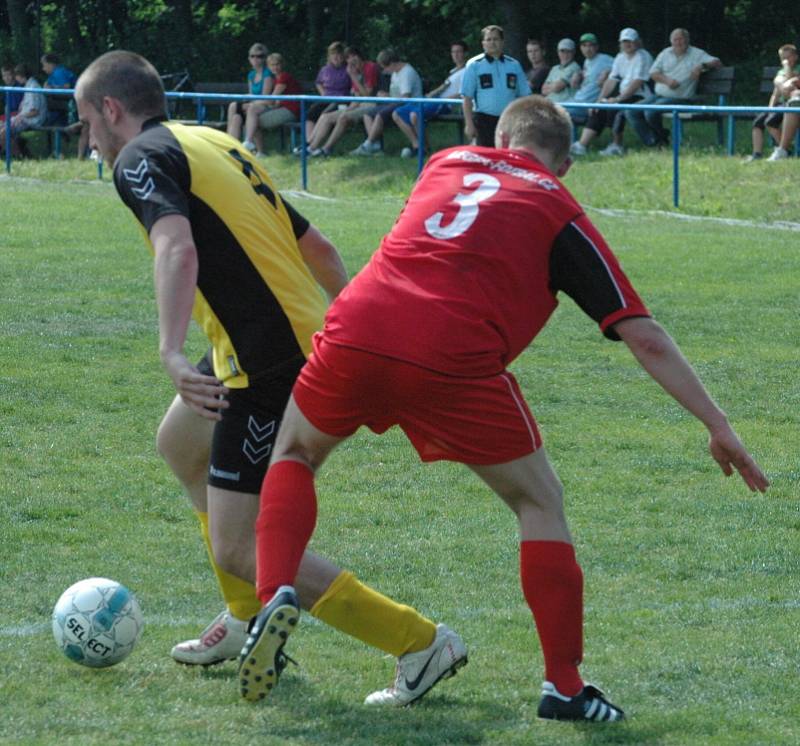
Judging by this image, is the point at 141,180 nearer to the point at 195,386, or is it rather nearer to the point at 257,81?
the point at 195,386

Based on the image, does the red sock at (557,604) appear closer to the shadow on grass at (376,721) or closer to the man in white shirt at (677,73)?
the shadow on grass at (376,721)

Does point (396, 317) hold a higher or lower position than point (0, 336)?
higher

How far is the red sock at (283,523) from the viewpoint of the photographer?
427 cm

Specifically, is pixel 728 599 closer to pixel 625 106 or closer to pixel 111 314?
pixel 111 314

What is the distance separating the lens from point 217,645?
488cm

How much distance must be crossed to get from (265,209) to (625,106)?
47.3 ft

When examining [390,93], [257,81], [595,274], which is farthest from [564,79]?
[595,274]

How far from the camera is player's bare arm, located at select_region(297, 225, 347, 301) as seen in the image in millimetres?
4969

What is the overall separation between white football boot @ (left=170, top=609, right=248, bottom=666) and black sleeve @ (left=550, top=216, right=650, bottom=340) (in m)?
1.50

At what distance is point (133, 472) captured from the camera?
7758 mm

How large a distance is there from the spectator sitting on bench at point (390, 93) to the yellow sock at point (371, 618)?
17.8m

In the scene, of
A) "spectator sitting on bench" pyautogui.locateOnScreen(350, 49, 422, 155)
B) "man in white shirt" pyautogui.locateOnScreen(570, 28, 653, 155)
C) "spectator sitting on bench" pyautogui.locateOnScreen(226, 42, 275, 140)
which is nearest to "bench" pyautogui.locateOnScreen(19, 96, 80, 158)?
"spectator sitting on bench" pyautogui.locateOnScreen(226, 42, 275, 140)

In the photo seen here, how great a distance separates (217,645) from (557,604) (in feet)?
A: 3.67

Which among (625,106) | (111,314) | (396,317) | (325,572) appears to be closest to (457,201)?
(396,317)
